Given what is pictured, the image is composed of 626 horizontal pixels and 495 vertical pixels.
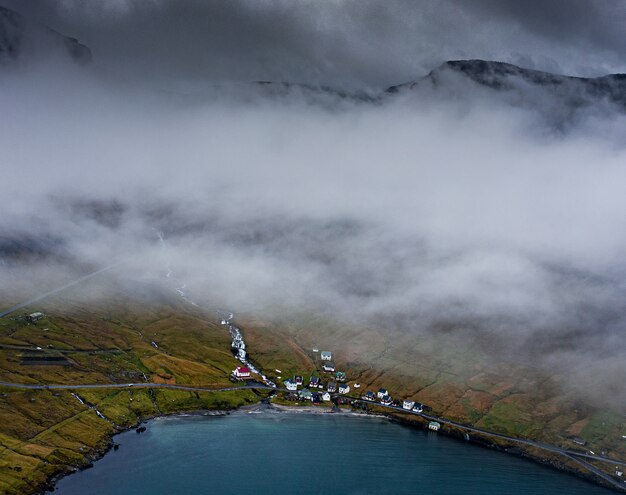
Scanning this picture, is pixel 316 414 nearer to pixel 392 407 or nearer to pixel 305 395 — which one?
pixel 305 395

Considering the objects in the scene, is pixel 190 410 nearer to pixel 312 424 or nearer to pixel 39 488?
pixel 312 424

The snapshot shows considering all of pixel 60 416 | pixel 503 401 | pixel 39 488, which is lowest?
pixel 39 488

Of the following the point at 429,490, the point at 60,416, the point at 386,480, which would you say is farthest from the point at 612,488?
the point at 60,416

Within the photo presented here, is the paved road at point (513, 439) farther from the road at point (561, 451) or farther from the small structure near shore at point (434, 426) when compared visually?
the small structure near shore at point (434, 426)

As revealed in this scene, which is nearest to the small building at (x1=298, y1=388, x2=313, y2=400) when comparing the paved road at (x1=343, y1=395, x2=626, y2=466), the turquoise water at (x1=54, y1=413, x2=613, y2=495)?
the paved road at (x1=343, y1=395, x2=626, y2=466)

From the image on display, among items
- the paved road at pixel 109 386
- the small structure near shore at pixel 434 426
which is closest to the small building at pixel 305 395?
the paved road at pixel 109 386

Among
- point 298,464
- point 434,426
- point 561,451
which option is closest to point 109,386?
point 298,464
